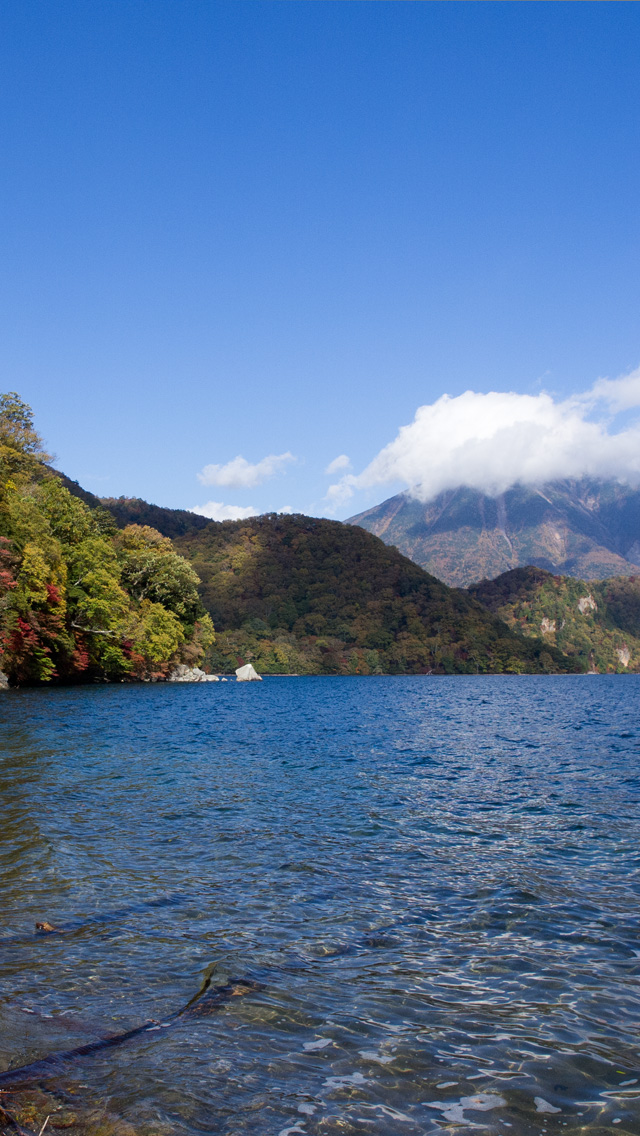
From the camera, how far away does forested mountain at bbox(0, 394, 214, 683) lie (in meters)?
55.0

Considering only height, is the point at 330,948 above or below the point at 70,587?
below

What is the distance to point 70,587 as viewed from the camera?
221ft

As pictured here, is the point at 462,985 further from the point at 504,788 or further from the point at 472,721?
the point at 472,721

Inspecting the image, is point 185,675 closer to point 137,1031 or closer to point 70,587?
point 70,587

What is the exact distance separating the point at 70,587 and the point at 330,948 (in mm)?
63294

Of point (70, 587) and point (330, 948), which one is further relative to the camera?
point (70, 587)

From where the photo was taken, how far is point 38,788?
18.0 meters

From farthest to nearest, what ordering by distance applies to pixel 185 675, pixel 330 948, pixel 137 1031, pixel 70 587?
pixel 185 675, pixel 70 587, pixel 330 948, pixel 137 1031

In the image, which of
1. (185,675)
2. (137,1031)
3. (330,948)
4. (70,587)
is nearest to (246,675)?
(185,675)

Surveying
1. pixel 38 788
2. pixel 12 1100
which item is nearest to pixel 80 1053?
pixel 12 1100

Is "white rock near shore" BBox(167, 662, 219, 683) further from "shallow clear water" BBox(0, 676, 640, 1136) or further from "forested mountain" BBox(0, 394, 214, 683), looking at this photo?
"shallow clear water" BBox(0, 676, 640, 1136)

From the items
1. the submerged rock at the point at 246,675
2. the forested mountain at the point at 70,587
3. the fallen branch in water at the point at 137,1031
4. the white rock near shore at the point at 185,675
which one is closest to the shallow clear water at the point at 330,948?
the fallen branch in water at the point at 137,1031

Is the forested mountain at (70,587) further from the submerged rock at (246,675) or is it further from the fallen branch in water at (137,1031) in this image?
the fallen branch in water at (137,1031)

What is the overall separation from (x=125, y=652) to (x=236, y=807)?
214 ft
